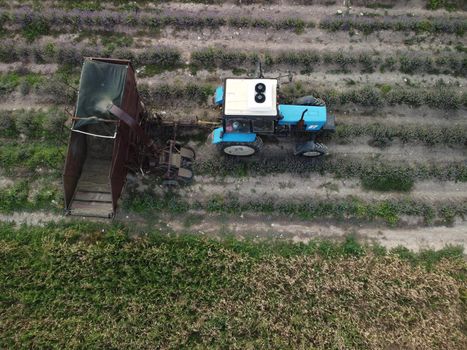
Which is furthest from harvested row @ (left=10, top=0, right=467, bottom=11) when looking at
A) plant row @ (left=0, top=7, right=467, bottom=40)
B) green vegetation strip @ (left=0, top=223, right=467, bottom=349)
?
green vegetation strip @ (left=0, top=223, right=467, bottom=349)

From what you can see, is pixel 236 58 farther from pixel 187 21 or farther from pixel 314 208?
pixel 314 208

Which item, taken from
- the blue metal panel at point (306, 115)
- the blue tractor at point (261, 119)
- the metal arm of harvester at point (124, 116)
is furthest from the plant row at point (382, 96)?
the metal arm of harvester at point (124, 116)

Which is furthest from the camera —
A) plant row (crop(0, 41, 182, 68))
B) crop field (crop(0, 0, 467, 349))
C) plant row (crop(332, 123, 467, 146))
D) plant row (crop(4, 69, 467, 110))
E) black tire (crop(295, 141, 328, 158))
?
plant row (crop(0, 41, 182, 68))

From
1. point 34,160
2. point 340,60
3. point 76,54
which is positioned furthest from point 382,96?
point 34,160

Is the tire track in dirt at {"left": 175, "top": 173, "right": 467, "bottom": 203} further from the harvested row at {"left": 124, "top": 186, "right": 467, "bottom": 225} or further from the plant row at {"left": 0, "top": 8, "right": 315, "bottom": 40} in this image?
the plant row at {"left": 0, "top": 8, "right": 315, "bottom": 40}

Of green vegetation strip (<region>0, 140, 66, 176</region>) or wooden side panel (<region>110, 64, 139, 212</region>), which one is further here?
green vegetation strip (<region>0, 140, 66, 176</region>)

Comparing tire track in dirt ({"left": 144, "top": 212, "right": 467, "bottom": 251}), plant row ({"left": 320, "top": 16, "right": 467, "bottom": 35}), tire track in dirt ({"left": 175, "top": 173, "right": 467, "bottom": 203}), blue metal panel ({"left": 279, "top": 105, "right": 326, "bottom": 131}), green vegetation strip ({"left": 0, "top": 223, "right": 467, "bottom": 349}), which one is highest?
plant row ({"left": 320, "top": 16, "right": 467, "bottom": 35})

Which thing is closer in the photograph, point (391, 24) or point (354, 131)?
point (354, 131)

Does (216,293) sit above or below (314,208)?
below
